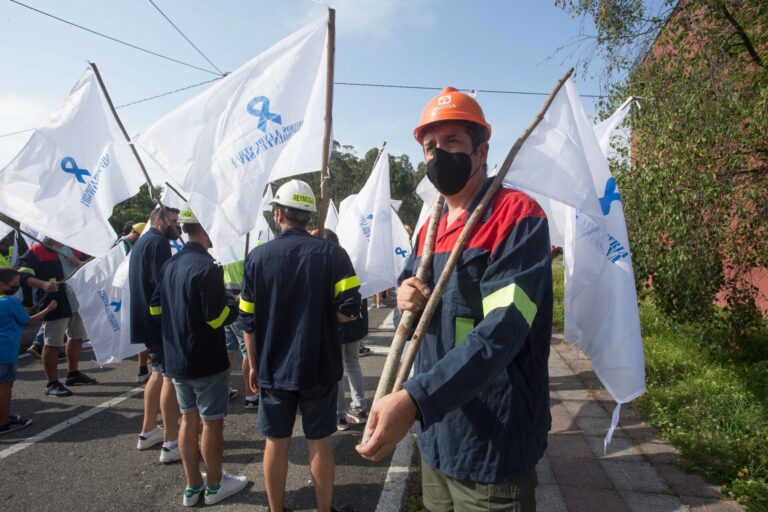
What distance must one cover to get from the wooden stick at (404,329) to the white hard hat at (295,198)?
4.68ft

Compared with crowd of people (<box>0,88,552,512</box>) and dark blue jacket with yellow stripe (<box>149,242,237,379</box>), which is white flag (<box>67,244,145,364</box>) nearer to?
crowd of people (<box>0,88,552,512</box>)

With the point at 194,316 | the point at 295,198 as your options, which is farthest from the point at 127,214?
the point at 295,198

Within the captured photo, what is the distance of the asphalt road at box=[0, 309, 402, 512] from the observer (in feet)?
11.1

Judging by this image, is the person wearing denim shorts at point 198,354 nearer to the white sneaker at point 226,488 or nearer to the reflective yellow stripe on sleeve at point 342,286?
the white sneaker at point 226,488

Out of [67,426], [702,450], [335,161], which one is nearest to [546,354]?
[702,450]

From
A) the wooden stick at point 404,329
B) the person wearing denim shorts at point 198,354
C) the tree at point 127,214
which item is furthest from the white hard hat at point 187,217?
the tree at point 127,214

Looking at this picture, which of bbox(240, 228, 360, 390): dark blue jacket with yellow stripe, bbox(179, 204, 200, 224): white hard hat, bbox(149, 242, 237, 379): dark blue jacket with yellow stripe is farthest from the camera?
bbox(179, 204, 200, 224): white hard hat

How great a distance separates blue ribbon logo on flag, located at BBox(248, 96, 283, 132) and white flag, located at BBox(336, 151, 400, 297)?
2.23 m

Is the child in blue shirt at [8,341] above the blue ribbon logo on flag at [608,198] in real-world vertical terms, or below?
below

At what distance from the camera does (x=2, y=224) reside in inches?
298

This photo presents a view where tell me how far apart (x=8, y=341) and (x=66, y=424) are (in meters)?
1.06

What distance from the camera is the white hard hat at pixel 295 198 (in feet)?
10.2

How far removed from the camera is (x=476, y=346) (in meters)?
1.32

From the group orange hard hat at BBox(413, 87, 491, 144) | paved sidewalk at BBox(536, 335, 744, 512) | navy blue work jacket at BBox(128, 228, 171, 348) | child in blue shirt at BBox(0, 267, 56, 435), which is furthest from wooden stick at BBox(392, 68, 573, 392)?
child in blue shirt at BBox(0, 267, 56, 435)
